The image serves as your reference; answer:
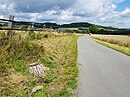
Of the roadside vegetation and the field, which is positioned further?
the roadside vegetation

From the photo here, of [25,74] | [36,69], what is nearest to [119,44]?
[36,69]

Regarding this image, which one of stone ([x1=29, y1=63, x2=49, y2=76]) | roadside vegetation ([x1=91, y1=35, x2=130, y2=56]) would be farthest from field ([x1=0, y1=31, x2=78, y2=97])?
roadside vegetation ([x1=91, y1=35, x2=130, y2=56])

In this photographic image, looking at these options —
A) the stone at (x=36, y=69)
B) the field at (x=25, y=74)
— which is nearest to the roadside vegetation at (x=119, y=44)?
the field at (x=25, y=74)

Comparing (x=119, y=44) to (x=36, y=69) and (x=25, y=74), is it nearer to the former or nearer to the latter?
(x=36, y=69)

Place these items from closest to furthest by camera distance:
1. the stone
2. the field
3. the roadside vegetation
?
the field → the stone → the roadside vegetation

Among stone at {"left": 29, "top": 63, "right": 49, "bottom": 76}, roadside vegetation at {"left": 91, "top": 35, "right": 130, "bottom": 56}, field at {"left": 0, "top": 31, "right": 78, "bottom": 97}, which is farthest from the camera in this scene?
roadside vegetation at {"left": 91, "top": 35, "right": 130, "bottom": 56}

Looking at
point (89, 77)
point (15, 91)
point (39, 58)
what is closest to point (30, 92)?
point (15, 91)

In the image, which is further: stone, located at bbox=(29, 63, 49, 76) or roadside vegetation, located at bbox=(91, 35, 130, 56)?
roadside vegetation, located at bbox=(91, 35, 130, 56)

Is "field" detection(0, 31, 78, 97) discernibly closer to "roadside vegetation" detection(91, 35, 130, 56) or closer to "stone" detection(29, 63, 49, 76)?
"stone" detection(29, 63, 49, 76)

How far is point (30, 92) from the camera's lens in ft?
22.4

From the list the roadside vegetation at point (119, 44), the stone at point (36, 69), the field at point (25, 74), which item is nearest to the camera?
the field at point (25, 74)

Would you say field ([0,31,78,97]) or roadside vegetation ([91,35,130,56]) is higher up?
field ([0,31,78,97])

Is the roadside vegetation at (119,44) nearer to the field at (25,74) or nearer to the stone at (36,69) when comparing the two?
the field at (25,74)

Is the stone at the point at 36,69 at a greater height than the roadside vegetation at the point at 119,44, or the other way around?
the stone at the point at 36,69
